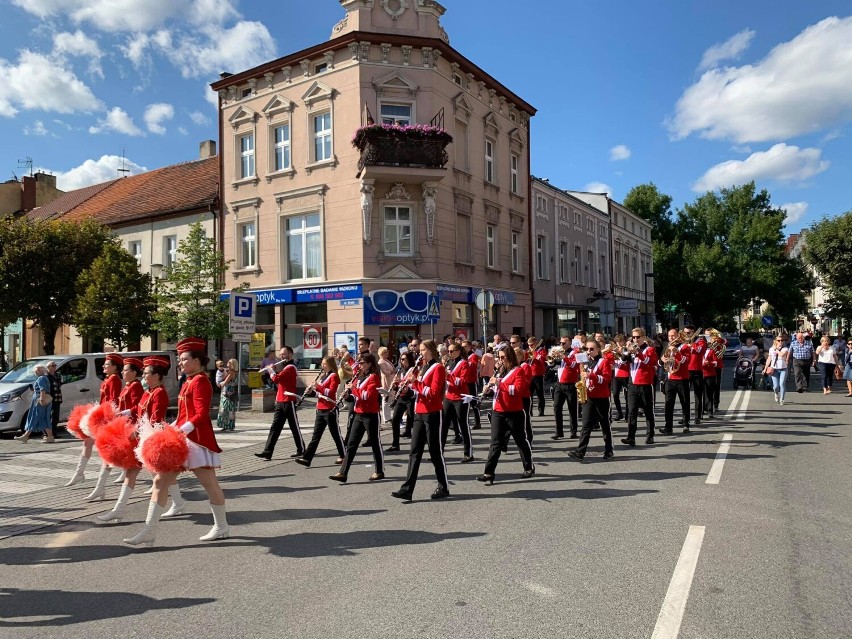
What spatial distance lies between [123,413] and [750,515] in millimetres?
6521

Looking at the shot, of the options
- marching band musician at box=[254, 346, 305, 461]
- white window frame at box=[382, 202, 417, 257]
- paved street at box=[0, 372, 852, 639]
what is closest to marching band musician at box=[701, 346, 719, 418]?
paved street at box=[0, 372, 852, 639]

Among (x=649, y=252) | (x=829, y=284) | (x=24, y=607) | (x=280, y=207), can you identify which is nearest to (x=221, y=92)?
(x=280, y=207)

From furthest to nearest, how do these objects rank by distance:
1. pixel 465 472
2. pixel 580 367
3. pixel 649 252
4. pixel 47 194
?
pixel 649 252
pixel 47 194
pixel 580 367
pixel 465 472

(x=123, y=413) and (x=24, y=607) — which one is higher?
(x=123, y=413)

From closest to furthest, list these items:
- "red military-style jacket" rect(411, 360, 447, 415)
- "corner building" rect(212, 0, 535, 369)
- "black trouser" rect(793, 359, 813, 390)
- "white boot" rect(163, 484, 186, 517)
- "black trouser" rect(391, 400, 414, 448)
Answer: "white boot" rect(163, 484, 186, 517), "red military-style jacket" rect(411, 360, 447, 415), "black trouser" rect(391, 400, 414, 448), "black trouser" rect(793, 359, 813, 390), "corner building" rect(212, 0, 535, 369)

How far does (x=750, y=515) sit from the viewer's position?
6203 millimetres

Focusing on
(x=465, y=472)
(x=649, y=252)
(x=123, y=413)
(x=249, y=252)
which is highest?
(x=649, y=252)

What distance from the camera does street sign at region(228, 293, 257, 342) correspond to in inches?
610

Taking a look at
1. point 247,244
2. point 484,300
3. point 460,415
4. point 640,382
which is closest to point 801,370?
point 484,300

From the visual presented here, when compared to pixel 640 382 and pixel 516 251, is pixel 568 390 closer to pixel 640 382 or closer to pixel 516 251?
pixel 640 382

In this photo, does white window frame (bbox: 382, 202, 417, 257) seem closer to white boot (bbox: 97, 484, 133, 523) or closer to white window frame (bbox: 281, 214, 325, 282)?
white window frame (bbox: 281, 214, 325, 282)

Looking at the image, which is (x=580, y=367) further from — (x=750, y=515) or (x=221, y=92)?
(x=221, y=92)

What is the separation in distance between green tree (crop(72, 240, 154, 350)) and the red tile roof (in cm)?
434

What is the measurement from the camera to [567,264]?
3538cm
